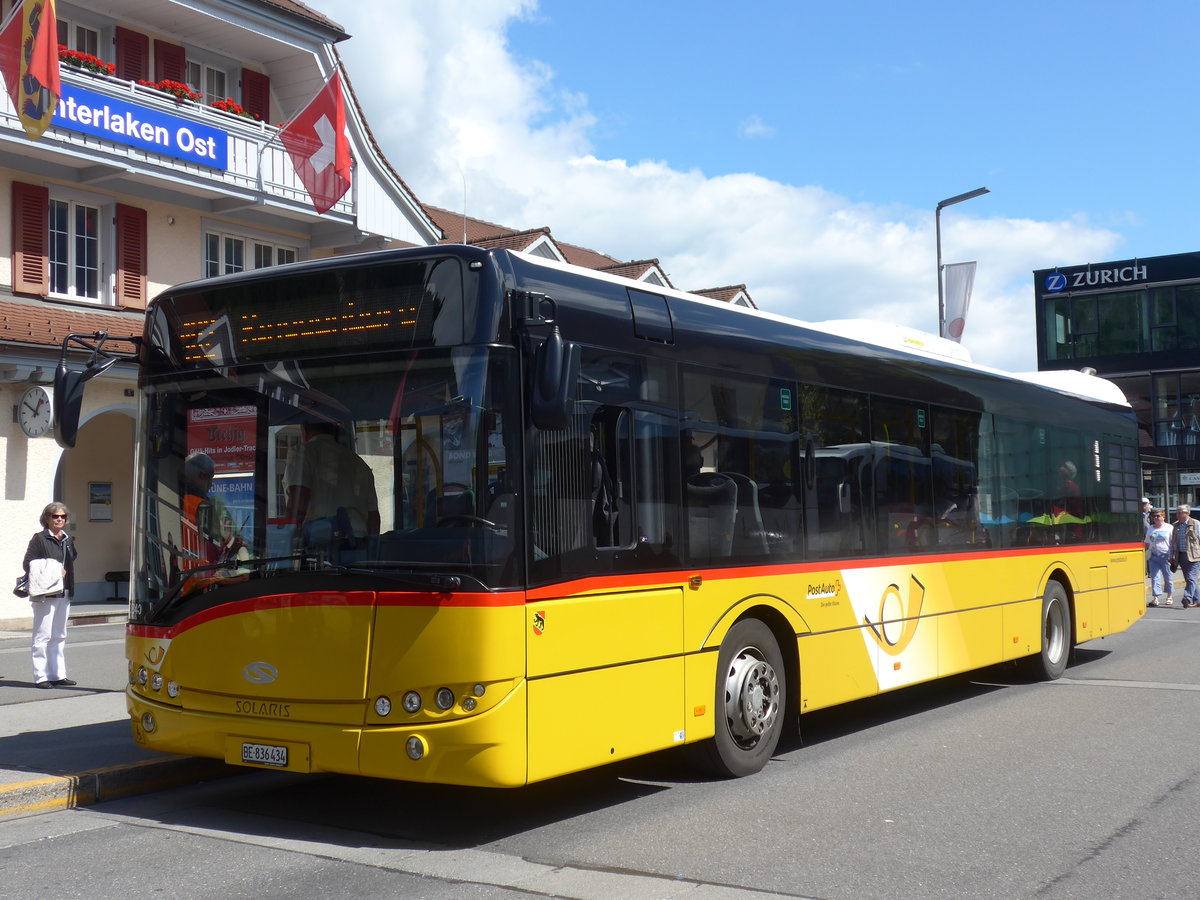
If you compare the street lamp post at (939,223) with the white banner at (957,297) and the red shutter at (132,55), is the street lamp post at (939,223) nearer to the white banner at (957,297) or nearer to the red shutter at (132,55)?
the white banner at (957,297)

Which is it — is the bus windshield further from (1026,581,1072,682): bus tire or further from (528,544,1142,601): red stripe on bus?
(1026,581,1072,682): bus tire

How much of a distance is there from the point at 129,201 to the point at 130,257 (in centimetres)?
100

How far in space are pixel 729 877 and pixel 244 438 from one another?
3.48 meters

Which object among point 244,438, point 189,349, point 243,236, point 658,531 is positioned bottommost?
point 658,531

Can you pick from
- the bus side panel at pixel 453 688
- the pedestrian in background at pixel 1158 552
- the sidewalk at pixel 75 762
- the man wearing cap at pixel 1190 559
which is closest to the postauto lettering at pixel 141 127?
the sidewalk at pixel 75 762

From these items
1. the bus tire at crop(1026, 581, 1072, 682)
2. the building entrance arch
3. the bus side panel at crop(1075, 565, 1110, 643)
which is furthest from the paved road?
the building entrance arch

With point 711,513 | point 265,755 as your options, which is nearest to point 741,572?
point 711,513

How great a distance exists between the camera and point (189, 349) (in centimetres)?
749

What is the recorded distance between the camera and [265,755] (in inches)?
266

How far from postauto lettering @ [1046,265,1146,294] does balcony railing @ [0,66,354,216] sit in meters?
43.8

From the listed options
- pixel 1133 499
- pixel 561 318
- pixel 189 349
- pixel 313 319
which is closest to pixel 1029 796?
pixel 561 318

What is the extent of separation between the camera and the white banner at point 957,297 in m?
23.7

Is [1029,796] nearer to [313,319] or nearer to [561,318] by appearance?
[561,318]

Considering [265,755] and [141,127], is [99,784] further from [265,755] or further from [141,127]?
[141,127]
